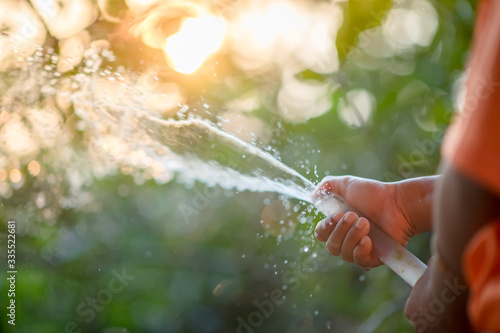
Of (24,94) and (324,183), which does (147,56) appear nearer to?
(24,94)

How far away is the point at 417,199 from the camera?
0.81 metres

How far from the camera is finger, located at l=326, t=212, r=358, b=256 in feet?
2.49

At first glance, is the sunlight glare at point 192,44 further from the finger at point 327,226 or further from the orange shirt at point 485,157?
the orange shirt at point 485,157

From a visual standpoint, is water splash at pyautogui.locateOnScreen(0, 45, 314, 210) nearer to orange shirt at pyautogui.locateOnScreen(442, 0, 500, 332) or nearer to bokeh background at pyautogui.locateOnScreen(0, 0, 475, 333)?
bokeh background at pyautogui.locateOnScreen(0, 0, 475, 333)

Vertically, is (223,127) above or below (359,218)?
below

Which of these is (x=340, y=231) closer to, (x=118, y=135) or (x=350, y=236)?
(x=350, y=236)

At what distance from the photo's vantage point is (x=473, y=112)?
41 centimetres

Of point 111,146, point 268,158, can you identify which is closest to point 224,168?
point 268,158

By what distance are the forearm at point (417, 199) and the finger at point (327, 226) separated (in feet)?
0.40

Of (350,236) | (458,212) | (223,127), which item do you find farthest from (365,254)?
(223,127)

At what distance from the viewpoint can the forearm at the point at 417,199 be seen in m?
0.80

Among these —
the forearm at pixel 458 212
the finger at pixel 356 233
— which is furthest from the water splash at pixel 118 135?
the forearm at pixel 458 212

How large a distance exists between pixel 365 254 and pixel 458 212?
337 millimetres

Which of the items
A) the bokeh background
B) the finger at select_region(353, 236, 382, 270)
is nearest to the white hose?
the finger at select_region(353, 236, 382, 270)
